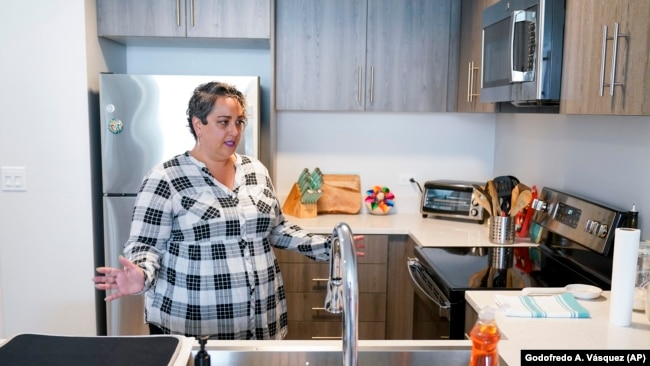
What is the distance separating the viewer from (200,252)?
1.88 m

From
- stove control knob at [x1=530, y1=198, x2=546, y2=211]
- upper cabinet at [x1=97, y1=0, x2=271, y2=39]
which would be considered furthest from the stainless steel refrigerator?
stove control knob at [x1=530, y1=198, x2=546, y2=211]

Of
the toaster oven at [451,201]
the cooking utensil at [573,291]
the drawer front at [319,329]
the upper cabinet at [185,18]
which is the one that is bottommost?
the drawer front at [319,329]

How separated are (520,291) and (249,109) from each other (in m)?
1.62

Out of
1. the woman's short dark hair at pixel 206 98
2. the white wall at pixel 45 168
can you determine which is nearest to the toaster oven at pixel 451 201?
the woman's short dark hair at pixel 206 98

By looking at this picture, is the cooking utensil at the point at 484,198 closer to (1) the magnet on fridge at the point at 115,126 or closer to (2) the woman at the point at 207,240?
(2) the woman at the point at 207,240

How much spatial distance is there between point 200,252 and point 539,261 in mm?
1322

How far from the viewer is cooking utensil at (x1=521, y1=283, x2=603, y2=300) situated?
183cm

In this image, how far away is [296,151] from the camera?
11.6 ft

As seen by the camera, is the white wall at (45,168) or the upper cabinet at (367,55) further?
the upper cabinet at (367,55)

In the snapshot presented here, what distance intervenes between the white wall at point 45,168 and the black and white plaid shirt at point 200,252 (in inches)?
51.5

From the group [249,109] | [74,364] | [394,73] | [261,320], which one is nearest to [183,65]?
[249,109]

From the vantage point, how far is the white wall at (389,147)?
11.6 ft

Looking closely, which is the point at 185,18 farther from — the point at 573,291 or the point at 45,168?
the point at 573,291

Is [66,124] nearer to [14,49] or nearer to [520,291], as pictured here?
[14,49]
